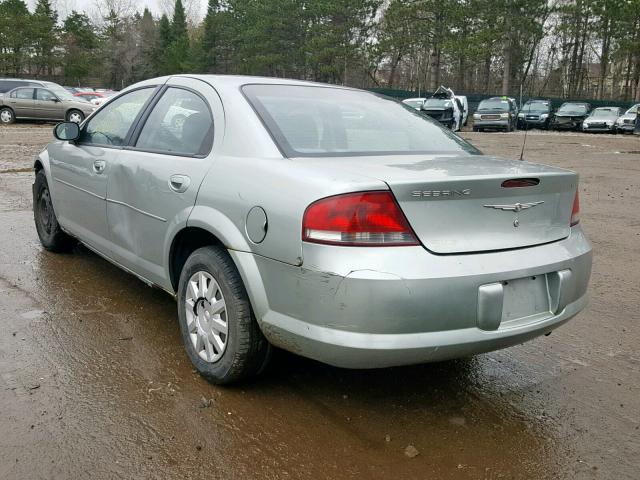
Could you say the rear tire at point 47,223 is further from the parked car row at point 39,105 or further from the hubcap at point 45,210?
the parked car row at point 39,105

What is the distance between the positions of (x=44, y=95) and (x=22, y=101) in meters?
0.81

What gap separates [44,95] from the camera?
22500mm

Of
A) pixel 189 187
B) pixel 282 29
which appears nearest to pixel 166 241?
pixel 189 187

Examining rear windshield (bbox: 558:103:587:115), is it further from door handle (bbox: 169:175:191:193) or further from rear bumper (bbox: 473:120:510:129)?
door handle (bbox: 169:175:191:193)

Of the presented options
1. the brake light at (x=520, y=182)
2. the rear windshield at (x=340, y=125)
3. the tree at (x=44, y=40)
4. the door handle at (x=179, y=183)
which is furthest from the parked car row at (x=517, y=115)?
the tree at (x=44, y=40)

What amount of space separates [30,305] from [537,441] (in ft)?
10.6

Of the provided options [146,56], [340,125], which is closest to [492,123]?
[340,125]

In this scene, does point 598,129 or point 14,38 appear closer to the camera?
point 598,129

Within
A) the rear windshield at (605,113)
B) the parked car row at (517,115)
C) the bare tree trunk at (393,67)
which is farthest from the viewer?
the bare tree trunk at (393,67)

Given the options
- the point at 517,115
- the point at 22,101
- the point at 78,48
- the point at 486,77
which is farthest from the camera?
the point at 78,48

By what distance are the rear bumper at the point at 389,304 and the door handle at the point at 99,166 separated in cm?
181

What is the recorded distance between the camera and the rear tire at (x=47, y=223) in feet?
16.8

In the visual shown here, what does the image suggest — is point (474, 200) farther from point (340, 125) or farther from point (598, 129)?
point (598, 129)

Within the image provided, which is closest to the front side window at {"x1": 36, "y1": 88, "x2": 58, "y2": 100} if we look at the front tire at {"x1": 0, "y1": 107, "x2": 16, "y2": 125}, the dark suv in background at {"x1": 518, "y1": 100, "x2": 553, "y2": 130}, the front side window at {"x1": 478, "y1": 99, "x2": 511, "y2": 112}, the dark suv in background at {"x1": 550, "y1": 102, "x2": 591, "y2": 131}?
the front tire at {"x1": 0, "y1": 107, "x2": 16, "y2": 125}
